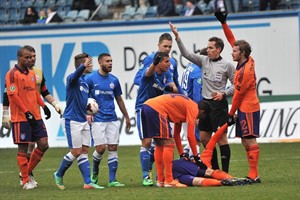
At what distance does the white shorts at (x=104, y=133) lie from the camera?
53.0 feet

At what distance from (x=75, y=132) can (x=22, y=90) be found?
1.15 meters

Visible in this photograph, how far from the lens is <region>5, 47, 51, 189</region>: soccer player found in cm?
1555

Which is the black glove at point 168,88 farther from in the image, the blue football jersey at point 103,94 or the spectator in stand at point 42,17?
the spectator in stand at point 42,17

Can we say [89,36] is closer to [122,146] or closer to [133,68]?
[133,68]

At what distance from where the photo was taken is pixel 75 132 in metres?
15.4

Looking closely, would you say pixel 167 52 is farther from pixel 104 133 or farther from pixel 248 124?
pixel 248 124

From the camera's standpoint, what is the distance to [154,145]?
16.8 metres

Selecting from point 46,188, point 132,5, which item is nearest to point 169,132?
point 46,188

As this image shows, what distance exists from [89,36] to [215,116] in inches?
488

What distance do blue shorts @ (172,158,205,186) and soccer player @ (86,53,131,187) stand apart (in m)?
1.21

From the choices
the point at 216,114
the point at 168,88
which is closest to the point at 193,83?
the point at 216,114

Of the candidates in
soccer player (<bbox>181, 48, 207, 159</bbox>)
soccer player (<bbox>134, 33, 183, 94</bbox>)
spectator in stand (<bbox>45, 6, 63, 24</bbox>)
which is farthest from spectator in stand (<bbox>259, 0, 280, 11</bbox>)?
soccer player (<bbox>134, 33, 183, 94</bbox>)

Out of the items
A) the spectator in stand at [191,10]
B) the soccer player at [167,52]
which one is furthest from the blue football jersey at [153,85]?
the spectator in stand at [191,10]

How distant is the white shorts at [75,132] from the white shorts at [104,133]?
0.49 meters
